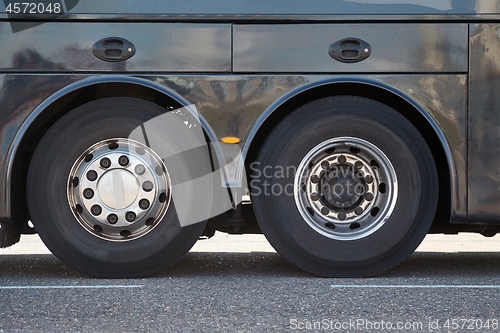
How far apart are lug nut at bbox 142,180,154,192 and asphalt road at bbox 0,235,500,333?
51 centimetres

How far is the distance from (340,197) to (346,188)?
0.20 feet

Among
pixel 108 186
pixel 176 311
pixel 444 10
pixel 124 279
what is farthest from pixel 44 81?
pixel 444 10

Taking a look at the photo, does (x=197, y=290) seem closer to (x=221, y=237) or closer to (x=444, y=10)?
(x=444, y=10)

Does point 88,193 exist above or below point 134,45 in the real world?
below

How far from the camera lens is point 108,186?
15.2ft

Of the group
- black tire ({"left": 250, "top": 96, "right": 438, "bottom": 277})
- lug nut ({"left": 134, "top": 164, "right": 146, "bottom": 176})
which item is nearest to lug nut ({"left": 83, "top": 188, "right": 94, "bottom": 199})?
lug nut ({"left": 134, "top": 164, "right": 146, "bottom": 176})

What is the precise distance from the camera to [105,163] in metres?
4.67

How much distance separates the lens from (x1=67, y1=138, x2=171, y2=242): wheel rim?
464 centimetres

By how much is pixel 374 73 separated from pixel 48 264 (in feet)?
8.11

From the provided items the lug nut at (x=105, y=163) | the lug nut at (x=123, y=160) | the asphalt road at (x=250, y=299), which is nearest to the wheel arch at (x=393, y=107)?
the asphalt road at (x=250, y=299)

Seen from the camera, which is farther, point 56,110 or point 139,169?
point 56,110

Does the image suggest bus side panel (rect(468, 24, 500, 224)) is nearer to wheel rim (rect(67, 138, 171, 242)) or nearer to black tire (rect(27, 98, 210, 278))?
black tire (rect(27, 98, 210, 278))

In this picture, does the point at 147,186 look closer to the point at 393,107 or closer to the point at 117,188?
the point at 117,188

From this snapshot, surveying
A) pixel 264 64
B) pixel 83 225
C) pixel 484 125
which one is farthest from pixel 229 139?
pixel 484 125
